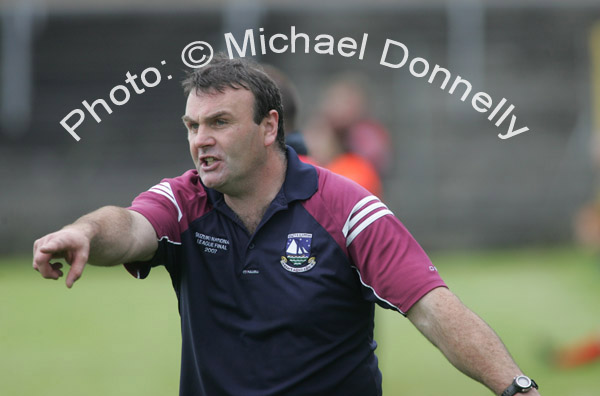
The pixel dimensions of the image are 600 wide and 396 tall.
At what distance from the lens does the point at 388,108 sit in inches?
704

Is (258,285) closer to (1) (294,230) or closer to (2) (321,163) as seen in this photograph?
(1) (294,230)

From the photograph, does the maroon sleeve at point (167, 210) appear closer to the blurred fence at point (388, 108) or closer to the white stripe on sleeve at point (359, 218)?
the white stripe on sleeve at point (359, 218)

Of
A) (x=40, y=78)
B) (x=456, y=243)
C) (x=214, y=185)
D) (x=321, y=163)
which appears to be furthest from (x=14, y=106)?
(x=214, y=185)

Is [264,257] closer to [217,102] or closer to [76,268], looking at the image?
[217,102]

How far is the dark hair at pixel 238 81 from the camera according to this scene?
402 cm

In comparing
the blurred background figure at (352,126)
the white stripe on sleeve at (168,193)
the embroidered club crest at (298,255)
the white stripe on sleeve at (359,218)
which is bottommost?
the embroidered club crest at (298,255)

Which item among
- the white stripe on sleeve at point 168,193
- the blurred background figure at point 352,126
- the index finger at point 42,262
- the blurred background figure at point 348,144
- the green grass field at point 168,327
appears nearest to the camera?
the index finger at point 42,262

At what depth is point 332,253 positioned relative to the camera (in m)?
4.01

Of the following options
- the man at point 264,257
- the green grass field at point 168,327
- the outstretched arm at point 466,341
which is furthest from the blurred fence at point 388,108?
the outstretched arm at point 466,341

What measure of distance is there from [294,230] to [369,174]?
11.7ft

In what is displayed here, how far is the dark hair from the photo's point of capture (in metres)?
4.02

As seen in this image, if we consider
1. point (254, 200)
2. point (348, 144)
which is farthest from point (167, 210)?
point (348, 144)

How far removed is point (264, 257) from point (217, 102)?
2.27 ft

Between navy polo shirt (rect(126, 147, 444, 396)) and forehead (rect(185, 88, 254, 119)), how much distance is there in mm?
390
